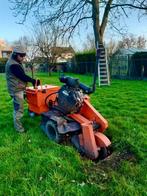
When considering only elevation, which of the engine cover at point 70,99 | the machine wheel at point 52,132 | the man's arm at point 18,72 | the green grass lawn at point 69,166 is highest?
the man's arm at point 18,72

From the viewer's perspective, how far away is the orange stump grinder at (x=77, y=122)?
4320 millimetres

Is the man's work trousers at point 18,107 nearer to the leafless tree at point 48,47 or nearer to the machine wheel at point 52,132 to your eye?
the machine wheel at point 52,132

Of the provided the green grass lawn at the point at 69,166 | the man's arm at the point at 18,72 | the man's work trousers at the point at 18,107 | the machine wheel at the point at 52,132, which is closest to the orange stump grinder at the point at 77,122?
the machine wheel at the point at 52,132

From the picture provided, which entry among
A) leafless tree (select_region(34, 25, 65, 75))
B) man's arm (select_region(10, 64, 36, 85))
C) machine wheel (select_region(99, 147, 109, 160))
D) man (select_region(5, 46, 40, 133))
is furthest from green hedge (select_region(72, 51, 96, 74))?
machine wheel (select_region(99, 147, 109, 160))

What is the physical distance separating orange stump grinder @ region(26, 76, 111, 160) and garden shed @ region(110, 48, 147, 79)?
13857 millimetres

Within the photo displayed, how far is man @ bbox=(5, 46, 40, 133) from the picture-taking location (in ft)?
17.3

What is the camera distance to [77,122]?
181 inches

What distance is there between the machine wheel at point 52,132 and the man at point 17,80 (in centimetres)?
75

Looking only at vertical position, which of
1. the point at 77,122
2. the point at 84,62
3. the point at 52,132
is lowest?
the point at 52,132

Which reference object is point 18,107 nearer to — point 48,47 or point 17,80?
point 17,80

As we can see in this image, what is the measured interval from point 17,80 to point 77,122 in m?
1.61

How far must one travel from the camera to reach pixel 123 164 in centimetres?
391

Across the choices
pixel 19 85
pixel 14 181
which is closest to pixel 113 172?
pixel 14 181

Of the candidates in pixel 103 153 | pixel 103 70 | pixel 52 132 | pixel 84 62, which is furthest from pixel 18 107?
pixel 84 62
